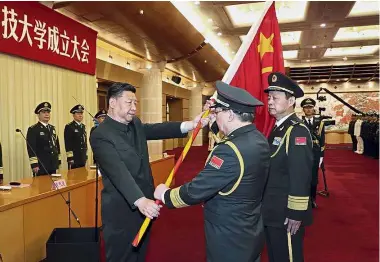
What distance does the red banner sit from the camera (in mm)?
4195

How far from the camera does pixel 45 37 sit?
15.7 feet

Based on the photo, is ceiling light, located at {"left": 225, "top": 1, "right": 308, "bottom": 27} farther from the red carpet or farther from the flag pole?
the flag pole

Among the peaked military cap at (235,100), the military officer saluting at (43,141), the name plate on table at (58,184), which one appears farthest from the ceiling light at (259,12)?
the peaked military cap at (235,100)

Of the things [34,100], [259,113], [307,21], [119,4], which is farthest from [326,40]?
[259,113]

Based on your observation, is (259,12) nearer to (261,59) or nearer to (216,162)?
(261,59)

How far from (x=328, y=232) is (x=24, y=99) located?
415 centimetres

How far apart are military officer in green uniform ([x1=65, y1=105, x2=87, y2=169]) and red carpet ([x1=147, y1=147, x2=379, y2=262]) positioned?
164 cm

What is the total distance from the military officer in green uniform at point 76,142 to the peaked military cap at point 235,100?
3914 millimetres

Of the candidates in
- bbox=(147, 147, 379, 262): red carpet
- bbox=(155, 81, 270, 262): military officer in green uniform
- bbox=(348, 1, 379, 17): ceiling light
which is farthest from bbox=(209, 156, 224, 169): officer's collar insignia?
bbox=(348, 1, 379, 17): ceiling light

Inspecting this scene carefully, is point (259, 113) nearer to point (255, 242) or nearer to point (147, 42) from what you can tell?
point (255, 242)

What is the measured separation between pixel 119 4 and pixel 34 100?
181cm

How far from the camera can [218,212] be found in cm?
142

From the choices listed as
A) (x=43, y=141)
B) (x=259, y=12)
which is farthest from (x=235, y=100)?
(x=259, y=12)

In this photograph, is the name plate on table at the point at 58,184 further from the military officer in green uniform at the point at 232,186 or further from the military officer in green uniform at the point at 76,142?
the military officer in green uniform at the point at 76,142
